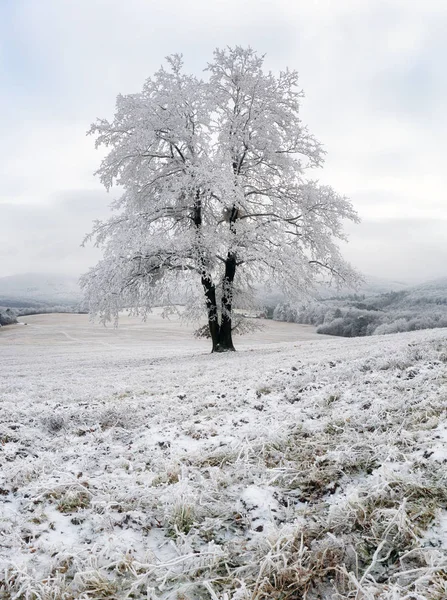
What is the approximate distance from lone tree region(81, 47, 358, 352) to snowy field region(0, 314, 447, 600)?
8.85m

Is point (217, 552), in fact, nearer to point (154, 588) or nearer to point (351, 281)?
point (154, 588)

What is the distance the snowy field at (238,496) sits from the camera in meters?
2.06

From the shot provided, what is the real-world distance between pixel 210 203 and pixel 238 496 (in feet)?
46.6

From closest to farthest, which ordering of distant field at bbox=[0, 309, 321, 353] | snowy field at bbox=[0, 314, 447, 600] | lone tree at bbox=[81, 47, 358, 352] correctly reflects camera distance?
snowy field at bbox=[0, 314, 447, 600], lone tree at bbox=[81, 47, 358, 352], distant field at bbox=[0, 309, 321, 353]

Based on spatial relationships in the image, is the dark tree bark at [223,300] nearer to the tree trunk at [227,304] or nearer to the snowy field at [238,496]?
the tree trunk at [227,304]

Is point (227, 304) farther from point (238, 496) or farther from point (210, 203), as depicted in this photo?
point (238, 496)

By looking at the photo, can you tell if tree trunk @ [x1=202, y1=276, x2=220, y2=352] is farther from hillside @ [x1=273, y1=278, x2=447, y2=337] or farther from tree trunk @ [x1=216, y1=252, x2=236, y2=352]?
hillside @ [x1=273, y1=278, x2=447, y2=337]

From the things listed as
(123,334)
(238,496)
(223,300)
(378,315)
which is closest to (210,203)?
(223,300)

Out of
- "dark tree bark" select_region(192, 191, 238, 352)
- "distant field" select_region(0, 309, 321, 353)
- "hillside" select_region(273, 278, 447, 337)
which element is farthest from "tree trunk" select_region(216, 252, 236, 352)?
"distant field" select_region(0, 309, 321, 353)

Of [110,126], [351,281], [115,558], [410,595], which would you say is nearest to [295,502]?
[410,595]

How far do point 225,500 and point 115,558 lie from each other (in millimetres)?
923

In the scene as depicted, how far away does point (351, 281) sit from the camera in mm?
15531

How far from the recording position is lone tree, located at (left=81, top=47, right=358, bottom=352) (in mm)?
13867

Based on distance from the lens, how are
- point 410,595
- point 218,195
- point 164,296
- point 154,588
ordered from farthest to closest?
point 164,296 < point 218,195 < point 154,588 < point 410,595
